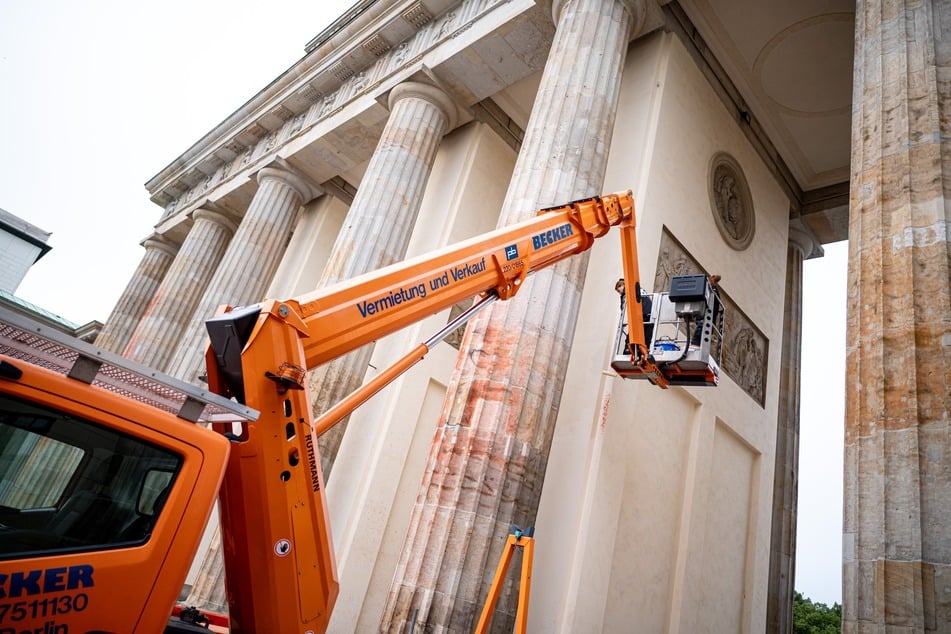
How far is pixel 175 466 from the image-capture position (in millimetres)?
2650

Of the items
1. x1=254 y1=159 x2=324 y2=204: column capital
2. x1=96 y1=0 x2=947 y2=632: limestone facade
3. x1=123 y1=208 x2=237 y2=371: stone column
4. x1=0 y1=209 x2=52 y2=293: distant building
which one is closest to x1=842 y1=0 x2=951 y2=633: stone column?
x1=96 y1=0 x2=947 y2=632: limestone facade

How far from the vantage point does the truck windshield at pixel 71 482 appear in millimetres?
2289

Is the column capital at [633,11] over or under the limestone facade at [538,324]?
over

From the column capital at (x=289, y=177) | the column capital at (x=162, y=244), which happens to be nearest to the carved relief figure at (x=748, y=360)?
the column capital at (x=289, y=177)

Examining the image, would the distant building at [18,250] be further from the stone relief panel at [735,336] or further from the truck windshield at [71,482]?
the truck windshield at [71,482]

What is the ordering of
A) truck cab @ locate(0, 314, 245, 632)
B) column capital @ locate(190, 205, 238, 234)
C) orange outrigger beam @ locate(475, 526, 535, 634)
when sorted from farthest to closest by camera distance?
column capital @ locate(190, 205, 238, 234) < orange outrigger beam @ locate(475, 526, 535, 634) < truck cab @ locate(0, 314, 245, 632)

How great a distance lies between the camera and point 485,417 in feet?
19.7

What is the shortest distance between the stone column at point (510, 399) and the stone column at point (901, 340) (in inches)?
114

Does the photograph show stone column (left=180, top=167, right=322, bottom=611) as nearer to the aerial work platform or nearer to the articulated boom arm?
the articulated boom arm

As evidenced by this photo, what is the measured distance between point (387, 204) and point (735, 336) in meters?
6.75

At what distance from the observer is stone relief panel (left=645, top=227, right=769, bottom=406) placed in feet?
30.9

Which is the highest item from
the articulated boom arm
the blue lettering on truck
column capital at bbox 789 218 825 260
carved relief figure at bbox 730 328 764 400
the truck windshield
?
column capital at bbox 789 218 825 260

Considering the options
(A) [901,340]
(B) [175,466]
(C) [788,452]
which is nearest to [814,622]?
(C) [788,452]

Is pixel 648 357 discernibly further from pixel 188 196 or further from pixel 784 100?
pixel 188 196
